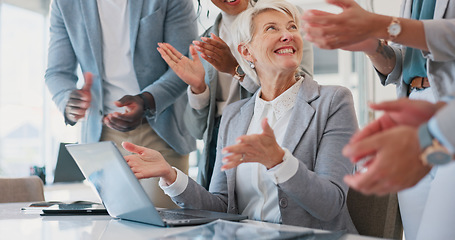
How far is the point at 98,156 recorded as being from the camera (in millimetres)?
1212

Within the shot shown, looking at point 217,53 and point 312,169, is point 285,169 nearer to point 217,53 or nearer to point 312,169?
point 312,169

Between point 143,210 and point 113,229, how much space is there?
0.28 ft

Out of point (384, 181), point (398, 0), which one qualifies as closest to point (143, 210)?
point (384, 181)

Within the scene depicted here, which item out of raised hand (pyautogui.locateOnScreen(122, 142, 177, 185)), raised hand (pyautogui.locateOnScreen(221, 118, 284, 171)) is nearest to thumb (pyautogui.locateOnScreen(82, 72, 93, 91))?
raised hand (pyautogui.locateOnScreen(122, 142, 177, 185))

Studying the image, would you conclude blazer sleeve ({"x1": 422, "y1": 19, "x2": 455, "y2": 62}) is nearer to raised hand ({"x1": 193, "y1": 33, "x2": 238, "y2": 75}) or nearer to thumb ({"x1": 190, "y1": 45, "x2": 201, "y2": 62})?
raised hand ({"x1": 193, "y1": 33, "x2": 238, "y2": 75})

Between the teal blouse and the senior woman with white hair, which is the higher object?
the teal blouse

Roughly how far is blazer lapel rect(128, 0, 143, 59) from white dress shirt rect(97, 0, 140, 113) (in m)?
0.05

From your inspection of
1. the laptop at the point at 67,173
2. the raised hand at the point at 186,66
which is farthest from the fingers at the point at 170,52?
the laptop at the point at 67,173

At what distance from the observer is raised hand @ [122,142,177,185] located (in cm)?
141

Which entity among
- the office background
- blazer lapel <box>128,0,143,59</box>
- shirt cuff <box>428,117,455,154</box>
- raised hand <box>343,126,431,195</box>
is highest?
shirt cuff <box>428,117,455,154</box>

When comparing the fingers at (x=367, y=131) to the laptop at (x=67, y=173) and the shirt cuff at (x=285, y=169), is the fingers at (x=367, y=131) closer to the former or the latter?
the shirt cuff at (x=285, y=169)

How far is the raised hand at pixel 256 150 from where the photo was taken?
1.10 m

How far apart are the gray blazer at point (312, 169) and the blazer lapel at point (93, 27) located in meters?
0.79

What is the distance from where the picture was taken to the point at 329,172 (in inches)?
55.6
